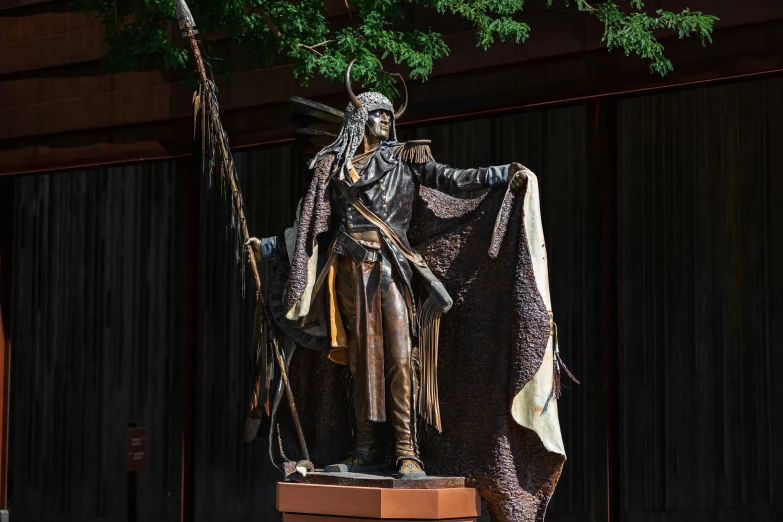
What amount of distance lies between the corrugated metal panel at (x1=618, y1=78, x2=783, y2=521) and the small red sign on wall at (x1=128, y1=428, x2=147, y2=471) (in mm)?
4642

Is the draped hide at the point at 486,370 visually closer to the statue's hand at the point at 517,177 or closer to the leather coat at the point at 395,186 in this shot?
the statue's hand at the point at 517,177

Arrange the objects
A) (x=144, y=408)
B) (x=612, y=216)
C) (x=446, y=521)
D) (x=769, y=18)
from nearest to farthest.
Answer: (x=446, y=521), (x=769, y=18), (x=612, y=216), (x=144, y=408)

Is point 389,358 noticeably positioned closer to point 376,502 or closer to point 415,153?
point 376,502

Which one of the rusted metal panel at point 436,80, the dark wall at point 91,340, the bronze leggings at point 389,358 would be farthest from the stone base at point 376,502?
the dark wall at point 91,340

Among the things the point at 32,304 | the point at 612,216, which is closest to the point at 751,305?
the point at 612,216

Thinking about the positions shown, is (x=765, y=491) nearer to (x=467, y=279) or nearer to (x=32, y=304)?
(x=467, y=279)

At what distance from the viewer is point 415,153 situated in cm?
815

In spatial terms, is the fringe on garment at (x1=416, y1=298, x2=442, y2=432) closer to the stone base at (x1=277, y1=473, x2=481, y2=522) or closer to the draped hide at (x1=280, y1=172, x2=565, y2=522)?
the draped hide at (x1=280, y1=172, x2=565, y2=522)

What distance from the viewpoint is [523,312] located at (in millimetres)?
7723

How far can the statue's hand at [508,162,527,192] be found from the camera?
7781mm

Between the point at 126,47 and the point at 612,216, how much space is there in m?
4.13

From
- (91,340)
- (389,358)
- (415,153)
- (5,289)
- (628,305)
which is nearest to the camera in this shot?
(389,358)

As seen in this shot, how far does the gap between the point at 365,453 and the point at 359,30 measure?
13.3ft

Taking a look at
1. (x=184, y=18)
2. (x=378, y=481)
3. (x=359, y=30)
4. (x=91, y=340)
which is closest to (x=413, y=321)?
(x=378, y=481)
